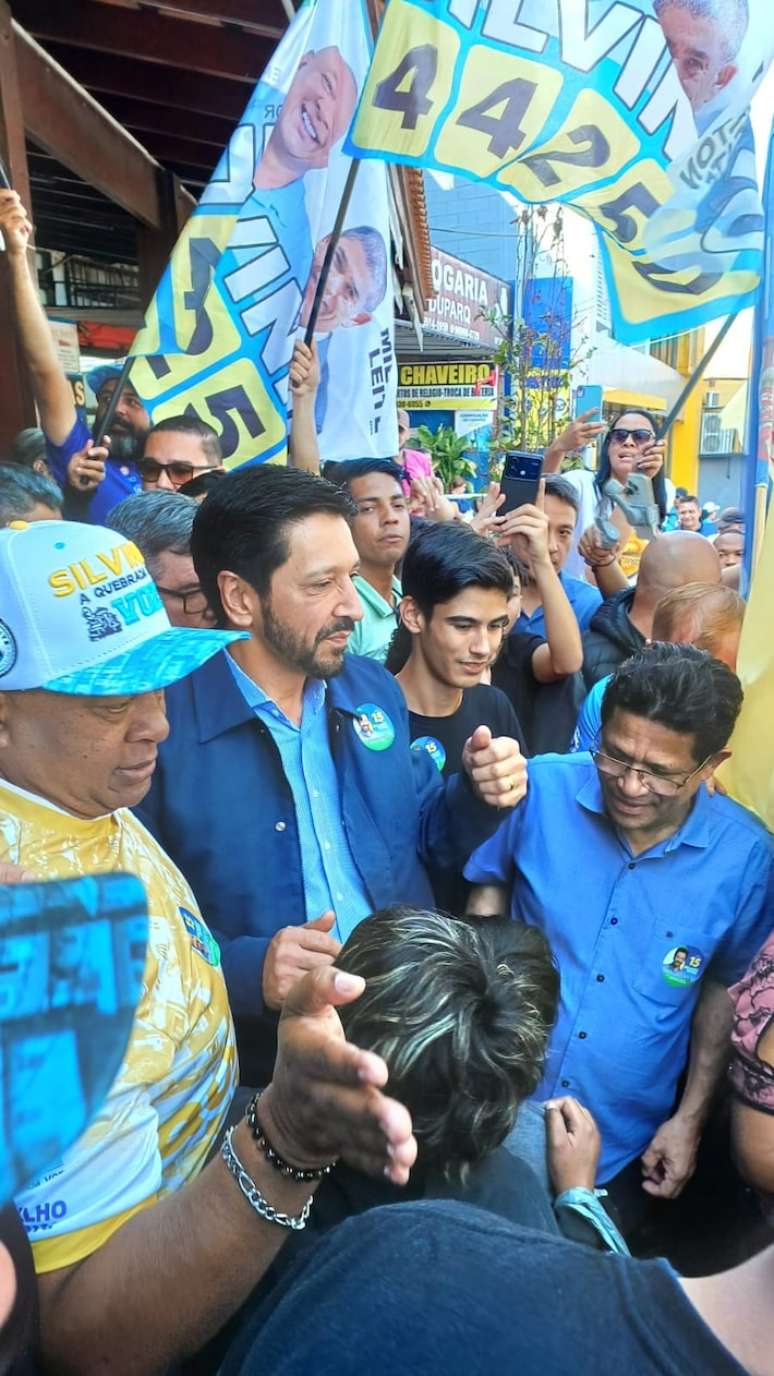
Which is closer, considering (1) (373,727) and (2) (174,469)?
(1) (373,727)

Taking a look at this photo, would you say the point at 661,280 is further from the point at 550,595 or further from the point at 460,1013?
the point at 460,1013

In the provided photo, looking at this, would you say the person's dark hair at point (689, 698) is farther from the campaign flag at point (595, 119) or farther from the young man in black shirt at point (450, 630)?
the campaign flag at point (595, 119)

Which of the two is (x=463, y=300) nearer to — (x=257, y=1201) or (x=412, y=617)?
(x=412, y=617)

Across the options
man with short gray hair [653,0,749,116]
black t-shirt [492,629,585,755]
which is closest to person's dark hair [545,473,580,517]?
black t-shirt [492,629,585,755]

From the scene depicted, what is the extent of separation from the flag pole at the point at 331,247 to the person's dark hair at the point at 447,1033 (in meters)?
1.99

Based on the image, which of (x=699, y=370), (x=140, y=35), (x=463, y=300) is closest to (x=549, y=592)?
(x=699, y=370)

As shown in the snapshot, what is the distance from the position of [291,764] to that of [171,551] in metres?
0.77

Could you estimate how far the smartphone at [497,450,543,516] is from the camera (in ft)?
9.33

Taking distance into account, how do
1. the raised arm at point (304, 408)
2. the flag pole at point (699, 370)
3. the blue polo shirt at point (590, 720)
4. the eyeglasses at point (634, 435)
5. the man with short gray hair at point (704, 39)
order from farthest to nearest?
the eyeglasses at point (634, 435) → the raised arm at point (304, 408) → the flag pole at point (699, 370) → the blue polo shirt at point (590, 720) → the man with short gray hair at point (704, 39)

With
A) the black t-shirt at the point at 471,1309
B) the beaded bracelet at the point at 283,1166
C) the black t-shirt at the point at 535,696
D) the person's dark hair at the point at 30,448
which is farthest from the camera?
the person's dark hair at the point at 30,448

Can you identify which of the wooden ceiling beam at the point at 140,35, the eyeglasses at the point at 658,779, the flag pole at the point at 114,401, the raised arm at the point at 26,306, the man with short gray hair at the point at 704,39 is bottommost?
the eyeglasses at the point at 658,779

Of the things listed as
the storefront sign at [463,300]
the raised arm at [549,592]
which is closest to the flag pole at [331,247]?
the raised arm at [549,592]

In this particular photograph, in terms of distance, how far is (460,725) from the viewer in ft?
7.57

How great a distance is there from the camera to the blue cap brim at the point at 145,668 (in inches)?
44.6
